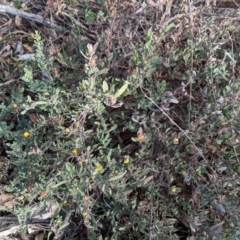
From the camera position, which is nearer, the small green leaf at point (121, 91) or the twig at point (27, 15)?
the small green leaf at point (121, 91)

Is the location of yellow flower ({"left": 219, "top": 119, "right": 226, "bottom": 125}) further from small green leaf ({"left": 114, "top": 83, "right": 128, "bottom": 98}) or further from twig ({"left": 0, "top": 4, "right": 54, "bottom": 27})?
twig ({"left": 0, "top": 4, "right": 54, "bottom": 27})

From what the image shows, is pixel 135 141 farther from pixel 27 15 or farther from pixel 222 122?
pixel 27 15

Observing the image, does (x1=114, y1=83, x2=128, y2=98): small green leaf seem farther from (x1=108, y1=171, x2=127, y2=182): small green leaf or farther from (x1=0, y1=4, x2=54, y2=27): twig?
(x1=0, y1=4, x2=54, y2=27): twig

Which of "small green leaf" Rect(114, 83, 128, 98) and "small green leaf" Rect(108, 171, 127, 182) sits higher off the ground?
"small green leaf" Rect(114, 83, 128, 98)

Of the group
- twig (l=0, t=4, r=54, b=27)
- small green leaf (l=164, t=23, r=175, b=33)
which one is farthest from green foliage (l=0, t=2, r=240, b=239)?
twig (l=0, t=4, r=54, b=27)

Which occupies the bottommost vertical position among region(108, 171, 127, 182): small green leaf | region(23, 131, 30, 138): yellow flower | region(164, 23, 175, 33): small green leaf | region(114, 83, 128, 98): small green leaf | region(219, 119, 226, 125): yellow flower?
region(108, 171, 127, 182): small green leaf

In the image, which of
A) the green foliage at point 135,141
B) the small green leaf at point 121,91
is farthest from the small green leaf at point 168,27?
the small green leaf at point 121,91

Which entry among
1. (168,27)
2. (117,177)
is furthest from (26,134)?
(168,27)

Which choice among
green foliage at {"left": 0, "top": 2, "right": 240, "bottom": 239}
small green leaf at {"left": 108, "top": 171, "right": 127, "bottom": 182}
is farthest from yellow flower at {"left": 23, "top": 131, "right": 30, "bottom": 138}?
small green leaf at {"left": 108, "top": 171, "right": 127, "bottom": 182}

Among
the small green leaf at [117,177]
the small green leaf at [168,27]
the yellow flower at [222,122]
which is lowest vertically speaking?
the small green leaf at [117,177]

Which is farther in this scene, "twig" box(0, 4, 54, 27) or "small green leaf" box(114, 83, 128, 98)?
"twig" box(0, 4, 54, 27)

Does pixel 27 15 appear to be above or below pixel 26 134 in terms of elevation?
above

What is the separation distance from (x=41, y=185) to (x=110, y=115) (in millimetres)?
440

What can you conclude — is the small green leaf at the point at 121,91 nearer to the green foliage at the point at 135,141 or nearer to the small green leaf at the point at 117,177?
the green foliage at the point at 135,141
